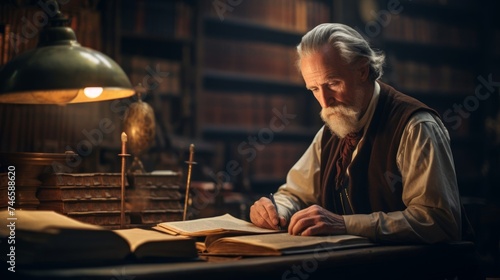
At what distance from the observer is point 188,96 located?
4.91 metres

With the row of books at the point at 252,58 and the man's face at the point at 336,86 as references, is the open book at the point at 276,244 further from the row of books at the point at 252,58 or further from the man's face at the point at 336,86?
the row of books at the point at 252,58

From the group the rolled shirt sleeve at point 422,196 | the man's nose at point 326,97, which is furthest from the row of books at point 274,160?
the rolled shirt sleeve at point 422,196

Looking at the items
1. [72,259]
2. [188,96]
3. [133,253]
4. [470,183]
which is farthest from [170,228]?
[470,183]

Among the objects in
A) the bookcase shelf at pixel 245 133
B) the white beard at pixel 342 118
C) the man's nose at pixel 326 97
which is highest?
the man's nose at pixel 326 97

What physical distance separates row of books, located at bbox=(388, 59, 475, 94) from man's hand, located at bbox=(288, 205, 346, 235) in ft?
15.0

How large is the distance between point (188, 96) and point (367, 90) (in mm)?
2910

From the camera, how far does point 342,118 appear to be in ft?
6.86

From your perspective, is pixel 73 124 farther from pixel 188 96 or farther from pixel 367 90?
pixel 367 90

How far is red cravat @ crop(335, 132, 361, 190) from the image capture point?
7.01 feet

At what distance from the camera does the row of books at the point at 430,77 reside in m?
6.32

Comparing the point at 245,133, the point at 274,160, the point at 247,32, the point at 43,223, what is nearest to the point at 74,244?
the point at 43,223

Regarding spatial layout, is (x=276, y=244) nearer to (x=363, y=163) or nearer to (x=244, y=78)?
(x=363, y=163)

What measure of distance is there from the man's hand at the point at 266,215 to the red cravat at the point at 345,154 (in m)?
0.34

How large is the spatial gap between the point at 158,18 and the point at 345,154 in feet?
9.83
